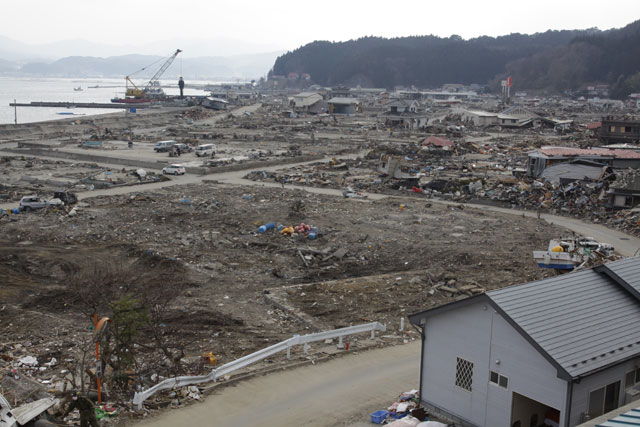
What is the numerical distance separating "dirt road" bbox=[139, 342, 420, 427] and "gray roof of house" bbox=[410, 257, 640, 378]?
1.84 metres

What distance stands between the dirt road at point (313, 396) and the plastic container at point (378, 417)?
14 cm

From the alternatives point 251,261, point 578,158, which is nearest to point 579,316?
point 251,261

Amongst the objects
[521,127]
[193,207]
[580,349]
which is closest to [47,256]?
A: [193,207]

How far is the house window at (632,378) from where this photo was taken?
790 centimetres

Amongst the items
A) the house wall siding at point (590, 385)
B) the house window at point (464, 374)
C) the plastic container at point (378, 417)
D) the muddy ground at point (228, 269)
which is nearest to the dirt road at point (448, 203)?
the muddy ground at point (228, 269)

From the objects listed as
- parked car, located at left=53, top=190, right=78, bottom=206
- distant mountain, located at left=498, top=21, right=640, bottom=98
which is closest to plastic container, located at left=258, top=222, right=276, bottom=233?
parked car, located at left=53, top=190, right=78, bottom=206

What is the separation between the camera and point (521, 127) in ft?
242

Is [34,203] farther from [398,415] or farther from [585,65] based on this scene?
[585,65]

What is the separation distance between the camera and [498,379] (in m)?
7.82

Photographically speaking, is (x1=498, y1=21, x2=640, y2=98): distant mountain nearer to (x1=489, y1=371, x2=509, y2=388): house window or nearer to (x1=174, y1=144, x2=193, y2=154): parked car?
(x1=174, y1=144, x2=193, y2=154): parked car

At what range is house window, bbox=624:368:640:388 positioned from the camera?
25.9ft

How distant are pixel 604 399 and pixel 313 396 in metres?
4.27

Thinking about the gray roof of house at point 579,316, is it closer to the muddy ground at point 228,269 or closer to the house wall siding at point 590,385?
the house wall siding at point 590,385

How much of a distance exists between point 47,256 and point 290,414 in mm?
12468
